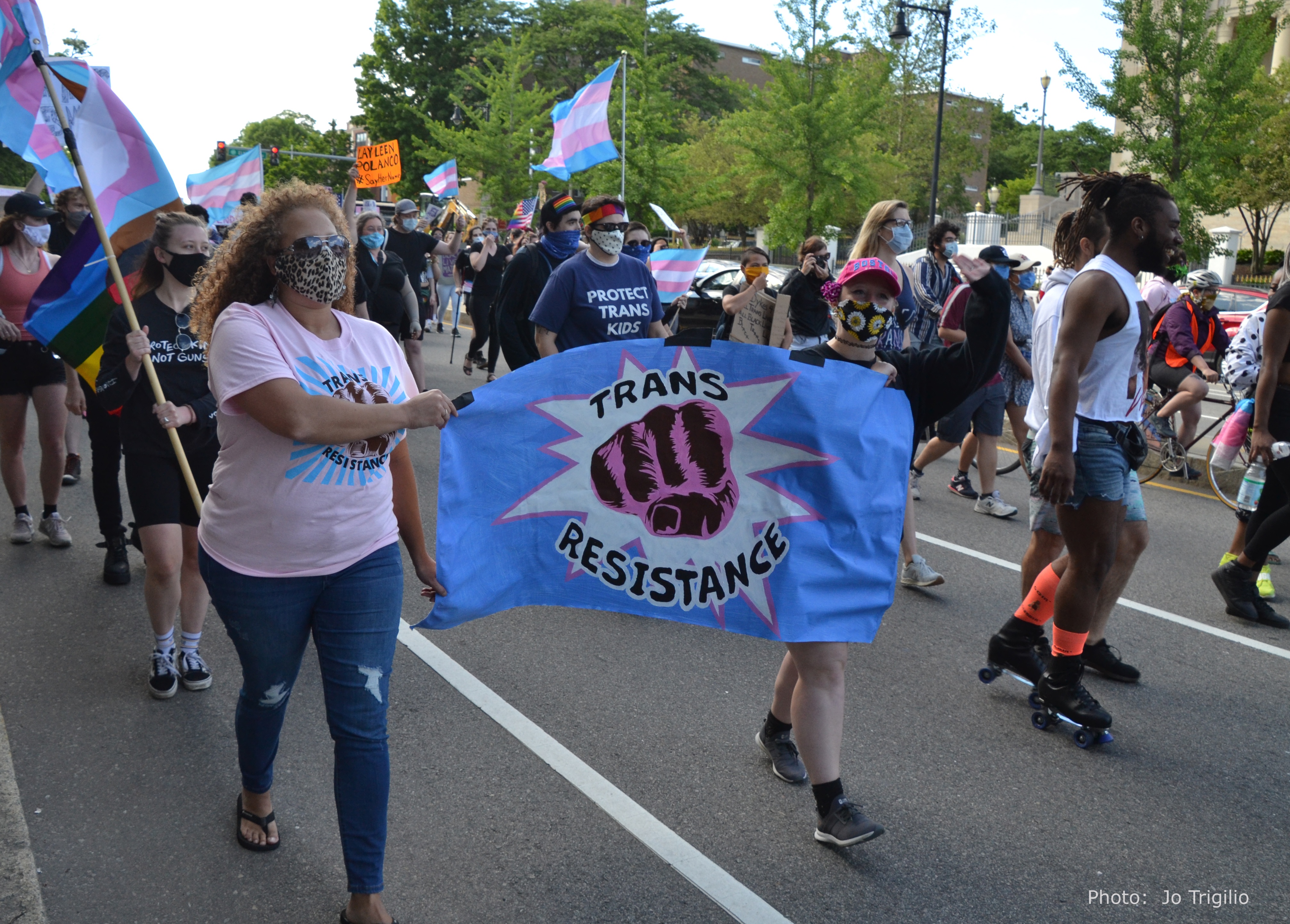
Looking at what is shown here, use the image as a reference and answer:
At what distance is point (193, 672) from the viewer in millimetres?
4520

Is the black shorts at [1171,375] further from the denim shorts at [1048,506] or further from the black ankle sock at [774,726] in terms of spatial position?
the black ankle sock at [774,726]

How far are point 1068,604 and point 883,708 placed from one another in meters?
0.83

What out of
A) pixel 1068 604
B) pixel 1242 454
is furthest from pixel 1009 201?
pixel 1068 604

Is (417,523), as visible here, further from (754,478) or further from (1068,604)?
(1068,604)

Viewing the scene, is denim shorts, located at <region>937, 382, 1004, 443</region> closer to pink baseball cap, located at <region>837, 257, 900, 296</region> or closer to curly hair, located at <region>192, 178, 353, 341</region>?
pink baseball cap, located at <region>837, 257, 900, 296</region>

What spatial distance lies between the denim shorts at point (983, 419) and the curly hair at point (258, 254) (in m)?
5.65

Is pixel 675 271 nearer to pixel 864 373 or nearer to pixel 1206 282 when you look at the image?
pixel 1206 282

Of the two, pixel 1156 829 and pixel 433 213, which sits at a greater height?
pixel 433 213

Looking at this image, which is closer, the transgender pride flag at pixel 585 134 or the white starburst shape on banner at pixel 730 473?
the white starburst shape on banner at pixel 730 473

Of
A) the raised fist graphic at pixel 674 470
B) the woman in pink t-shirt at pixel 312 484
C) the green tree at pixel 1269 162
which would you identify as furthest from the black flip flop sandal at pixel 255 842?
the green tree at pixel 1269 162

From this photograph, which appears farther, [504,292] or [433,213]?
[433,213]

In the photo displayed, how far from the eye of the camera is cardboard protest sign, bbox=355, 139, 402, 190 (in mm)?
14977

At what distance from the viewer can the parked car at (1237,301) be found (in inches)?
741

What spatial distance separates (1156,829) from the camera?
11.5ft
